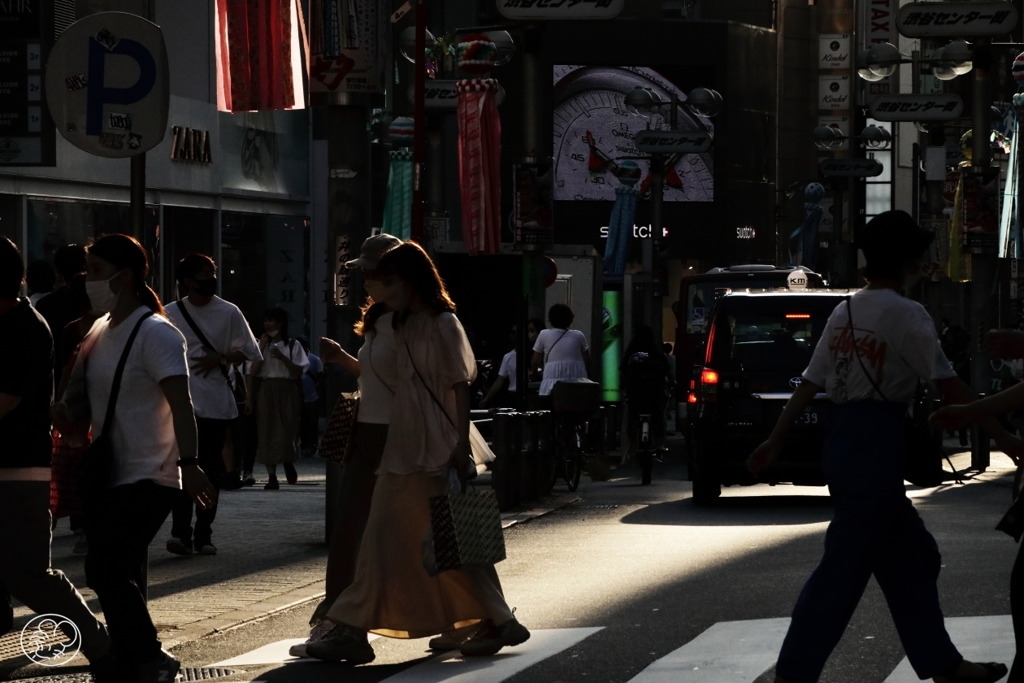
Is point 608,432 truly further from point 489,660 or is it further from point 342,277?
point 489,660

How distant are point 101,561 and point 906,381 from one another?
2.85 meters

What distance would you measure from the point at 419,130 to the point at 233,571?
4832mm

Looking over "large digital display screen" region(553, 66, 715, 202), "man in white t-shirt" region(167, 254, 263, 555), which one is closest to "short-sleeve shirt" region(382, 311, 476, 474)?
"man in white t-shirt" region(167, 254, 263, 555)

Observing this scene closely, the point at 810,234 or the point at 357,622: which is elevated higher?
the point at 810,234

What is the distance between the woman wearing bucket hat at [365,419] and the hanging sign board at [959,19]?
13580mm

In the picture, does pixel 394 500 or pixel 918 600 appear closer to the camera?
pixel 918 600

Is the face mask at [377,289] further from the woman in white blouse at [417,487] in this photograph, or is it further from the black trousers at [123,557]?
the black trousers at [123,557]

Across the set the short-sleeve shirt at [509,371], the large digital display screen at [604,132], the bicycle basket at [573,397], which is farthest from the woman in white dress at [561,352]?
the large digital display screen at [604,132]

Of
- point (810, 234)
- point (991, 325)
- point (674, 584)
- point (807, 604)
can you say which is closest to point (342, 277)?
point (674, 584)

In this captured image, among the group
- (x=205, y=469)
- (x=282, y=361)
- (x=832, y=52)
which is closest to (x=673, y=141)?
(x=282, y=361)

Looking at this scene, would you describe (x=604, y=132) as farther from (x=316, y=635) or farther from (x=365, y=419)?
(x=316, y=635)

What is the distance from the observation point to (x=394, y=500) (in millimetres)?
8773

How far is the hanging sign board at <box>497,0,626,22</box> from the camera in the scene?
18.4 m

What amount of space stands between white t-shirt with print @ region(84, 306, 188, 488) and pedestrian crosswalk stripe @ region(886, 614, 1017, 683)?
291cm
